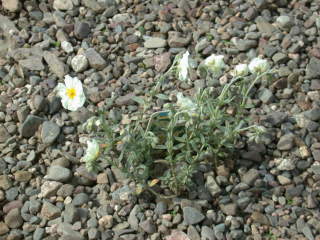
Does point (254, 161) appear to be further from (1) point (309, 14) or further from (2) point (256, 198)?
(1) point (309, 14)

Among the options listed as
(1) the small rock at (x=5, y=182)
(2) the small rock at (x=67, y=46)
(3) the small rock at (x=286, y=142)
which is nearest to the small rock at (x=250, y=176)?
(3) the small rock at (x=286, y=142)

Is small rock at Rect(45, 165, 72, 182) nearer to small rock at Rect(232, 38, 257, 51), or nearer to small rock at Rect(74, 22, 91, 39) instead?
small rock at Rect(74, 22, 91, 39)

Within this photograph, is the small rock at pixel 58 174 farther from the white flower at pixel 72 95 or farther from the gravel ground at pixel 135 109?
the white flower at pixel 72 95

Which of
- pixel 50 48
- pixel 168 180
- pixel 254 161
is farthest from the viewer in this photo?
pixel 50 48

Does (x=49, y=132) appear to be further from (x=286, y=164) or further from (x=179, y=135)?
(x=286, y=164)

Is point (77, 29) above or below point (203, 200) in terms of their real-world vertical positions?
above

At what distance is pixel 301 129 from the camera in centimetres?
348

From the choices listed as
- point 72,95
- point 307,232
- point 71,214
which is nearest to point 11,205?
point 71,214

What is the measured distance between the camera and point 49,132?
3.37m

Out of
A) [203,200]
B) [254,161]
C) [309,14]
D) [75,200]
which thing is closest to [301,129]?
[254,161]

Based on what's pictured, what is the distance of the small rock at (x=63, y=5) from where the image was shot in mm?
4230

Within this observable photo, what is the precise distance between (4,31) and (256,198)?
7.21 feet

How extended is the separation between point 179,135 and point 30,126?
2.99ft

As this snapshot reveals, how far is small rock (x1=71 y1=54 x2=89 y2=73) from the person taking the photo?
379 centimetres
